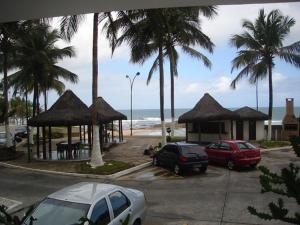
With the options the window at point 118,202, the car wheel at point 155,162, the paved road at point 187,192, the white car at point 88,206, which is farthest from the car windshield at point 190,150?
the window at point 118,202

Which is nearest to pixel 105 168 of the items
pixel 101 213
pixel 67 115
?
pixel 67 115

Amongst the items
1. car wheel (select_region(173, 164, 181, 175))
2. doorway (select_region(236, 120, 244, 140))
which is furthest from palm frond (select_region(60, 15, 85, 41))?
doorway (select_region(236, 120, 244, 140))

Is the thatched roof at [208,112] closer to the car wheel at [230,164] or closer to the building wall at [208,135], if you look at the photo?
the building wall at [208,135]

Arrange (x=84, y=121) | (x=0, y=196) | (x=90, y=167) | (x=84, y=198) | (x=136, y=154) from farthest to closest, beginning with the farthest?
(x=136, y=154)
(x=84, y=121)
(x=90, y=167)
(x=0, y=196)
(x=84, y=198)

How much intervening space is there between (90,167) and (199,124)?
14.7 metres

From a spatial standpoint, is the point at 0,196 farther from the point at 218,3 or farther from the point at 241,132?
the point at 241,132

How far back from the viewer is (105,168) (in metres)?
23.7

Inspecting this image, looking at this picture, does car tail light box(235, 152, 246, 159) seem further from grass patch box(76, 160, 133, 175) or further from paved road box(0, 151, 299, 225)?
grass patch box(76, 160, 133, 175)

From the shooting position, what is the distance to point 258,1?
8680 mm

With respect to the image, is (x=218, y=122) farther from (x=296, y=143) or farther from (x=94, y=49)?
(x=296, y=143)

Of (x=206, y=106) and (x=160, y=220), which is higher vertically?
(x=206, y=106)

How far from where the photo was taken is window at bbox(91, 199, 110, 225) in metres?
9.04

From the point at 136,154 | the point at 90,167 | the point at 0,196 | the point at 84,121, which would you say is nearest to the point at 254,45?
the point at 136,154

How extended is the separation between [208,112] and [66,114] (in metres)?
12.2
